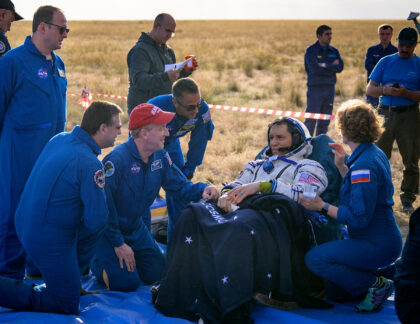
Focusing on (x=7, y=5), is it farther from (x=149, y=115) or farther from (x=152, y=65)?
(x=152, y=65)

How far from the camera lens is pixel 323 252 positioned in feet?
12.1

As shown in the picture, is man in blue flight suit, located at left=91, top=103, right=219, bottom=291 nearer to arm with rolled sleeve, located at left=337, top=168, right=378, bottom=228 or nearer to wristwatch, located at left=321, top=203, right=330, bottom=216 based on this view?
wristwatch, located at left=321, top=203, right=330, bottom=216

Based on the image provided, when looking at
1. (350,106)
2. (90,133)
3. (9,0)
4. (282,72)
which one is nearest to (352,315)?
(350,106)

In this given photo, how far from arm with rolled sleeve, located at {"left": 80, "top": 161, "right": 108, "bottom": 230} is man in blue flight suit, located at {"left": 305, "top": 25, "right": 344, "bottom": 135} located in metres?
6.86

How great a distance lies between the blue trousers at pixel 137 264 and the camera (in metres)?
4.16

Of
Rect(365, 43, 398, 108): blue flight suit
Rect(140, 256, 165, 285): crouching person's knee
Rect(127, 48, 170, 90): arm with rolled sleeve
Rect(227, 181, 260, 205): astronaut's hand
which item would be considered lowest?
Rect(140, 256, 165, 285): crouching person's knee

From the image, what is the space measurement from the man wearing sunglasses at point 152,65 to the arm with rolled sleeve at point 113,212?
2.30 meters

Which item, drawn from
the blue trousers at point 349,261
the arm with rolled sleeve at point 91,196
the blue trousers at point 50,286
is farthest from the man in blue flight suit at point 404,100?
the blue trousers at point 50,286

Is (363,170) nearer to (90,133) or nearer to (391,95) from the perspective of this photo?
(90,133)

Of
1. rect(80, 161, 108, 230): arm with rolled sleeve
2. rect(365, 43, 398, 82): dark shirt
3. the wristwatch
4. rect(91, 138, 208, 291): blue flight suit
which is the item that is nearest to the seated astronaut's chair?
the wristwatch

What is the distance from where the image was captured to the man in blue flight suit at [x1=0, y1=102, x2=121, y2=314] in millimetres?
3455

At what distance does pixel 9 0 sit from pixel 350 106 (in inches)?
135

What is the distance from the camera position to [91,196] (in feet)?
11.3

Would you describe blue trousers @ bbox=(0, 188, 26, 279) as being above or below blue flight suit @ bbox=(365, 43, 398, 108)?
below
